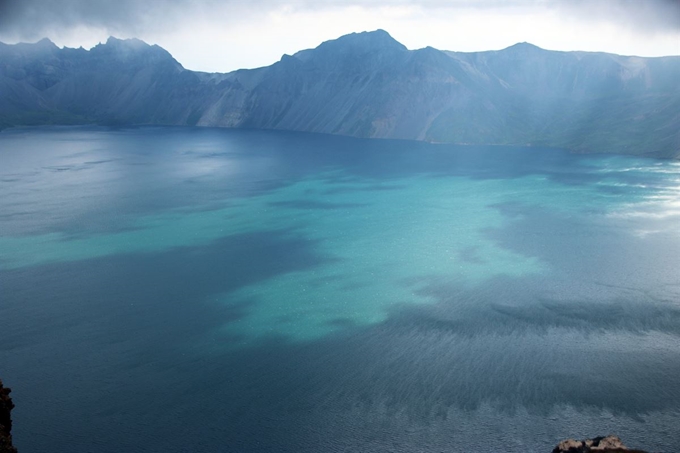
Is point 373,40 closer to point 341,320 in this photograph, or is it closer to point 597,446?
point 341,320

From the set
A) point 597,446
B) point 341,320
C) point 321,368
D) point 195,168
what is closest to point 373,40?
point 195,168

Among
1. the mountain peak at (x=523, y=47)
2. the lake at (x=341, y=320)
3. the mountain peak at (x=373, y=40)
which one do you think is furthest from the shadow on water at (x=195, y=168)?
the mountain peak at (x=523, y=47)

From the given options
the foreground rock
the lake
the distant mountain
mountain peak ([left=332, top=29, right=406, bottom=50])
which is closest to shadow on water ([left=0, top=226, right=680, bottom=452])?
the lake

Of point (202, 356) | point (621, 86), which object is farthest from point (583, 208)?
point (621, 86)

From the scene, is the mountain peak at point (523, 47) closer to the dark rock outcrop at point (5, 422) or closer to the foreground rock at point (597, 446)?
the foreground rock at point (597, 446)

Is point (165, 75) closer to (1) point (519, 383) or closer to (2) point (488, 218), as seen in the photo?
(2) point (488, 218)
